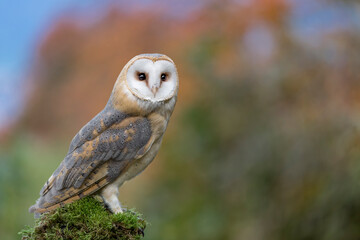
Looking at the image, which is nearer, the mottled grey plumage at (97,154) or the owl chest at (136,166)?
the mottled grey plumage at (97,154)

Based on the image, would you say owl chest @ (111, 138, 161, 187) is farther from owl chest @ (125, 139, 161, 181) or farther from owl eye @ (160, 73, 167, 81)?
owl eye @ (160, 73, 167, 81)

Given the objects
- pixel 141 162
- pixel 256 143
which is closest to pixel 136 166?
pixel 141 162

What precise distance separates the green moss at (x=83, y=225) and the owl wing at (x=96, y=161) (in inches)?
1.6

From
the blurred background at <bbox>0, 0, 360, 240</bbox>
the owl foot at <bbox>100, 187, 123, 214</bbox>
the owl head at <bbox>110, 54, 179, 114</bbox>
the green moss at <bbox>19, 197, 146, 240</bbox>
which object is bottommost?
the green moss at <bbox>19, 197, 146, 240</bbox>

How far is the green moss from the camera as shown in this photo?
1.95 meters

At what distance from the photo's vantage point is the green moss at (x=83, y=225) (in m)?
1.95

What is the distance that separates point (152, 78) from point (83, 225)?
22.9 inches

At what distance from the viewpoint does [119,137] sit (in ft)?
6.80

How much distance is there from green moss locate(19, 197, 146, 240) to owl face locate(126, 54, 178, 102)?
1.48ft

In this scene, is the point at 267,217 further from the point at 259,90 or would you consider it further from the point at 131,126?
the point at 131,126

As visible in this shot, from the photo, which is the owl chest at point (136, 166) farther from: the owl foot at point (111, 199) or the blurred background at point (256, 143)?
the blurred background at point (256, 143)

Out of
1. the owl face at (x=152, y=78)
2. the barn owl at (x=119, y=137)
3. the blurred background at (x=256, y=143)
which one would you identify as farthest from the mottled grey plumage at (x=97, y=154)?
the blurred background at (x=256, y=143)

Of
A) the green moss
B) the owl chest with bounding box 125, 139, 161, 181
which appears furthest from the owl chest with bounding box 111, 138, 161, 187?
the green moss

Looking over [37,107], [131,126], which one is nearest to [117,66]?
[37,107]
